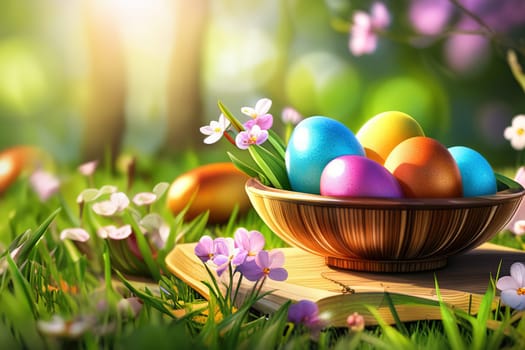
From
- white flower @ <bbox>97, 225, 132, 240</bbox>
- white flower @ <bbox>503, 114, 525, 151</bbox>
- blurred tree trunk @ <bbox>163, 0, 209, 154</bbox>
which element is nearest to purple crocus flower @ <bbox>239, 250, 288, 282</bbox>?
white flower @ <bbox>97, 225, 132, 240</bbox>

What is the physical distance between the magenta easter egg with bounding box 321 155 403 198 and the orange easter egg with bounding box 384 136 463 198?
1.2 inches

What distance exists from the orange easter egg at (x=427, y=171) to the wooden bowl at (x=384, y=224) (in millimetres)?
45

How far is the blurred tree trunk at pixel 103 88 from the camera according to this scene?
10.7ft

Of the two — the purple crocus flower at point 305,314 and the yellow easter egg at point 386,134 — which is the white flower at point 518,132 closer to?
the yellow easter egg at point 386,134

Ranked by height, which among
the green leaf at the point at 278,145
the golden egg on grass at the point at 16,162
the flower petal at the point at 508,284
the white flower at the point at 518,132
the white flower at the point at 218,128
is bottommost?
the golden egg on grass at the point at 16,162

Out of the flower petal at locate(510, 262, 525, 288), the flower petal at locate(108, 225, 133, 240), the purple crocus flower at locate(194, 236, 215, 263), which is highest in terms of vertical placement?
the purple crocus flower at locate(194, 236, 215, 263)

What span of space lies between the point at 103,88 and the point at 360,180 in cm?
241

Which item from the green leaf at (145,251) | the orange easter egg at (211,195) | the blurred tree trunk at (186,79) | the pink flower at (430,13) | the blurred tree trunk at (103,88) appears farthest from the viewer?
the pink flower at (430,13)

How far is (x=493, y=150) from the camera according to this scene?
11.8 ft

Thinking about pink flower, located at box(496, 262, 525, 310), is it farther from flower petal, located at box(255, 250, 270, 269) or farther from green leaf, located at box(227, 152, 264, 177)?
green leaf, located at box(227, 152, 264, 177)

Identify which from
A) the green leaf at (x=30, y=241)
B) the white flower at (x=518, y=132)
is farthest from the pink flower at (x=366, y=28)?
the green leaf at (x=30, y=241)

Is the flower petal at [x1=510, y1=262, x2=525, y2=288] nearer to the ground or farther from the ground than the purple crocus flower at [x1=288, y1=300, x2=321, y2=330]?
farther from the ground

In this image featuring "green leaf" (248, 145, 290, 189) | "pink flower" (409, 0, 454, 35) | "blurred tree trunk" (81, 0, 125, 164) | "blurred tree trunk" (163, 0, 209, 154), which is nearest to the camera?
"green leaf" (248, 145, 290, 189)

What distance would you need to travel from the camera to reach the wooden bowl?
1.18m
